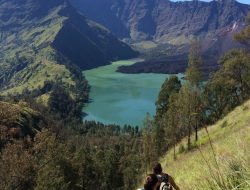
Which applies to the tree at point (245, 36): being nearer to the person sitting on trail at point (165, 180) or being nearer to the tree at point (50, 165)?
the tree at point (50, 165)

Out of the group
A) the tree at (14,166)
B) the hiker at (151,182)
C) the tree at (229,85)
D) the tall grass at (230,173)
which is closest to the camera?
the tall grass at (230,173)

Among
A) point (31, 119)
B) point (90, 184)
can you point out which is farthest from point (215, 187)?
point (31, 119)

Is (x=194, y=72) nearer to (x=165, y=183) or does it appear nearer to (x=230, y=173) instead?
(x=165, y=183)

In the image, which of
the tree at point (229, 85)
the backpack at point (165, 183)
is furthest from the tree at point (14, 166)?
the tree at point (229, 85)

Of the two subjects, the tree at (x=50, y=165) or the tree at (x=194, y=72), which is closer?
the tree at (x=50, y=165)

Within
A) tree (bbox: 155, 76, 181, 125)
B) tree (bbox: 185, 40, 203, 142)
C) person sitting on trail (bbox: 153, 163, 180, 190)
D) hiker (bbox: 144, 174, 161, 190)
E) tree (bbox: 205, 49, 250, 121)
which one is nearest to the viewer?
person sitting on trail (bbox: 153, 163, 180, 190)

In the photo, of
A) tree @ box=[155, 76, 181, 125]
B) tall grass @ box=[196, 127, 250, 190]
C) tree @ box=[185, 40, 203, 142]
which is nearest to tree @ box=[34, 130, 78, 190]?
tree @ box=[185, 40, 203, 142]

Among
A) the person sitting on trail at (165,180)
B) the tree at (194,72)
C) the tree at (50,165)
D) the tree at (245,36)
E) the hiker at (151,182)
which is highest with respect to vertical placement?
the tree at (245,36)

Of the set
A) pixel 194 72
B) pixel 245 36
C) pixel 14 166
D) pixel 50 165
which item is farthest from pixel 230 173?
pixel 245 36

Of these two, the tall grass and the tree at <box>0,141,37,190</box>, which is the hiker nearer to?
the tall grass

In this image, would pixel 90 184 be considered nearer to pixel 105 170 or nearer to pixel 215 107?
pixel 105 170

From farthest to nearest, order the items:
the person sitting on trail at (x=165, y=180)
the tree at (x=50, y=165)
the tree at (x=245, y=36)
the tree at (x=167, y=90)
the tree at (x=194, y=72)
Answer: the tree at (x=167, y=90) < the tree at (x=245, y=36) < the tree at (x=194, y=72) < the tree at (x=50, y=165) < the person sitting on trail at (x=165, y=180)

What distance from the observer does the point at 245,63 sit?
3492 inches

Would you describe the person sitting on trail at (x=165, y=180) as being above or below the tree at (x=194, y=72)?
above
